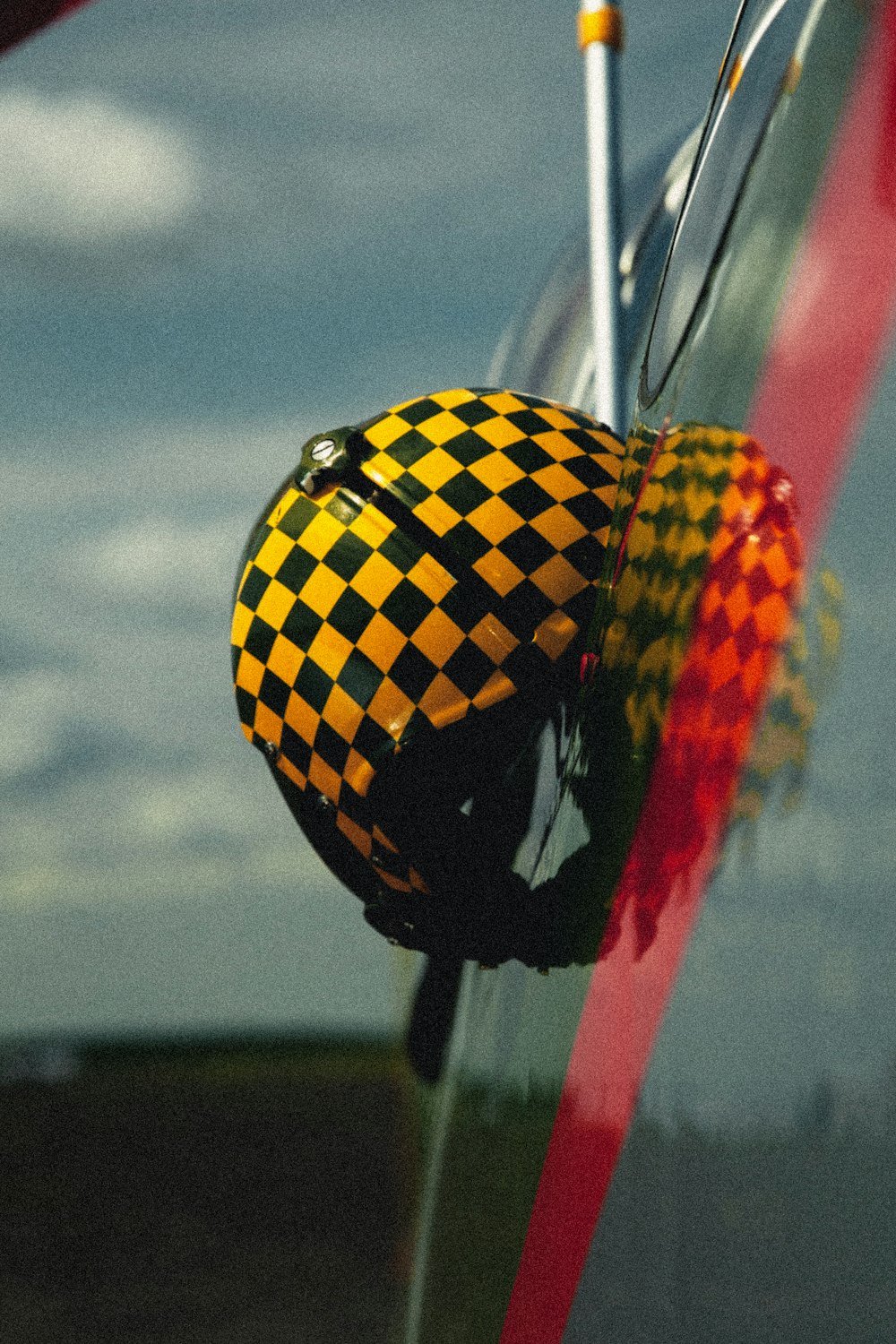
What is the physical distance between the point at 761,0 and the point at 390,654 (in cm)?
85

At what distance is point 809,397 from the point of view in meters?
0.89

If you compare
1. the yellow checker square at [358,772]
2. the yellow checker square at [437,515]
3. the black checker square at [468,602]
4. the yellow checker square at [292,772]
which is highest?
the yellow checker square at [437,515]

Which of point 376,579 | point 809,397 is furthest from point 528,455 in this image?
point 809,397

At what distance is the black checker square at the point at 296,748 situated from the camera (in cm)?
198

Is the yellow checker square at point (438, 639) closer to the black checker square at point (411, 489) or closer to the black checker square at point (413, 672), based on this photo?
the black checker square at point (413, 672)

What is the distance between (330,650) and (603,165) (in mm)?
1491

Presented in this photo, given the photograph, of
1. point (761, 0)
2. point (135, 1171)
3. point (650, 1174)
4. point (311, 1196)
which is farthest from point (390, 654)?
point (135, 1171)

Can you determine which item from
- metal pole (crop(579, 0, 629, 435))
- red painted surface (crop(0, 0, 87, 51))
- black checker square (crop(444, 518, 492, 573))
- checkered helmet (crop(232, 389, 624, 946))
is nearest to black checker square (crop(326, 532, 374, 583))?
checkered helmet (crop(232, 389, 624, 946))

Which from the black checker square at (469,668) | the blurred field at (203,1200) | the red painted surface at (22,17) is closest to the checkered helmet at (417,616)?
the black checker square at (469,668)

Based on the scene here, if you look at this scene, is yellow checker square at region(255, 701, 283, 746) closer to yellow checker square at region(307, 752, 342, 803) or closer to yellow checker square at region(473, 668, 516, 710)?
yellow checker square at region(307, 752, 342, 803)

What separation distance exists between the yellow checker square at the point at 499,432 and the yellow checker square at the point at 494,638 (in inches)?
10.3

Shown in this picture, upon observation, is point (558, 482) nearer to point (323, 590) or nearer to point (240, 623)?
point (323, 590)

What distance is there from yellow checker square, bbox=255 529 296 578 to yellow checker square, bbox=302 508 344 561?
3 cm

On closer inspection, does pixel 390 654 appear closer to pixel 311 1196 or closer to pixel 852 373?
pixel 852 373
